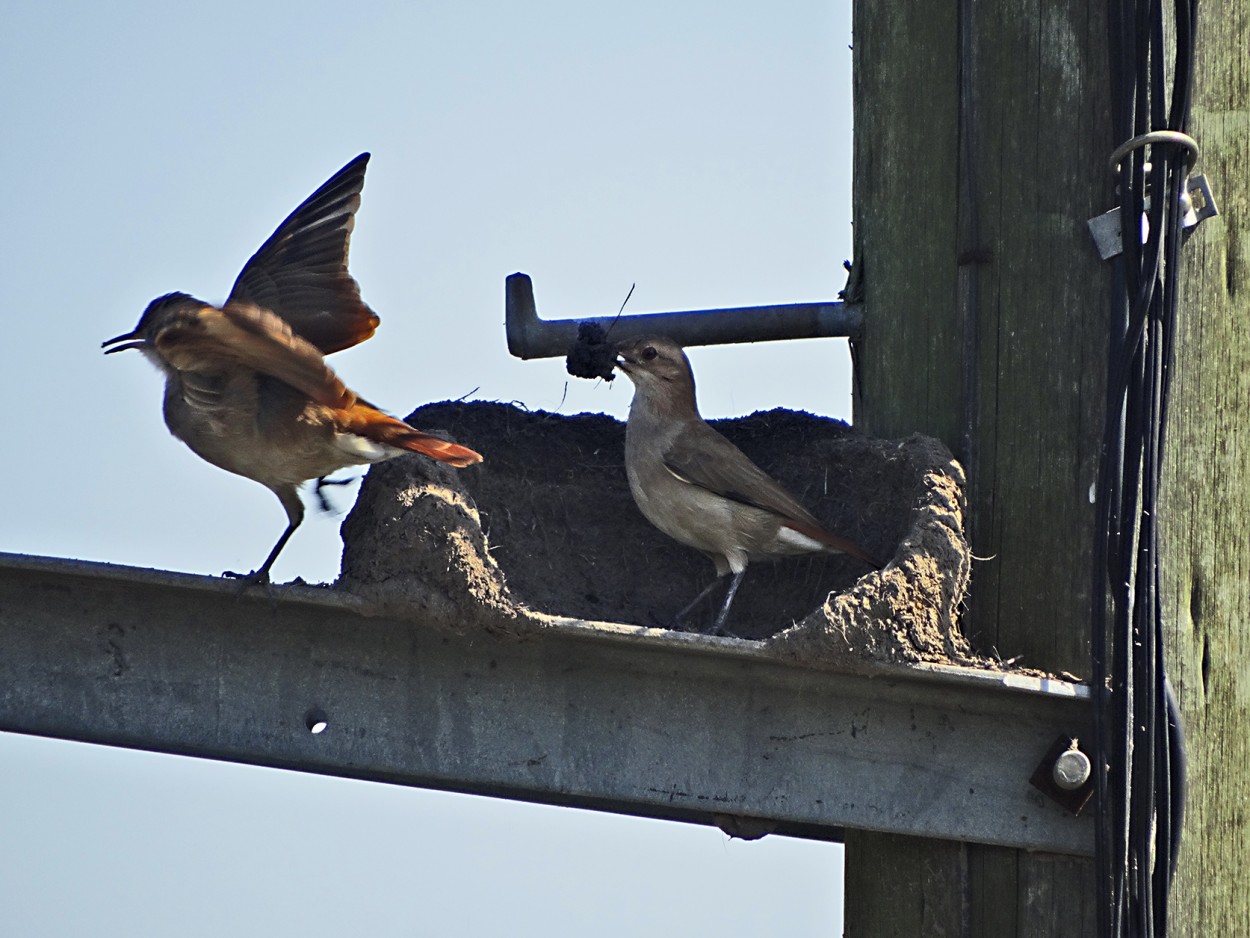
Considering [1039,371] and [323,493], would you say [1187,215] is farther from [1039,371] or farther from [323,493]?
[323,493]

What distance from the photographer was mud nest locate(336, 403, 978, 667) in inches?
175

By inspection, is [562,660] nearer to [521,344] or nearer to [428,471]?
[428,471]

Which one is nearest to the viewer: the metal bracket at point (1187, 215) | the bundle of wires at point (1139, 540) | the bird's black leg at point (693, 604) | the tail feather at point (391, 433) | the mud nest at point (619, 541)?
the bundle of wires at point (1139, 540)

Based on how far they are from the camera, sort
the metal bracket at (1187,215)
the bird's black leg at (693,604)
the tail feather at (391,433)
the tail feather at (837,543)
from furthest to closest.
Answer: the bird's black leg at (693,604)
the tail feather at (837,543)
the tail feather at (391,433)
the metal bracket at (1187,215)

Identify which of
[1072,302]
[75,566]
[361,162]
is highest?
[361,162]

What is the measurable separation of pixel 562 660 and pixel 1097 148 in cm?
228

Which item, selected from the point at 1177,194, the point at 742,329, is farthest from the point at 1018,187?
the point at 742,329

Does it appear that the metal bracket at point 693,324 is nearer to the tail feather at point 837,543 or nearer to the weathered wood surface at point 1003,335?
the weathered wood surface at point 1003,335

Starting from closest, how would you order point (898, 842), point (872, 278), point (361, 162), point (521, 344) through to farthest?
point (898, 842)
point (872, 278)
point (521, 344)
point (361, 162)

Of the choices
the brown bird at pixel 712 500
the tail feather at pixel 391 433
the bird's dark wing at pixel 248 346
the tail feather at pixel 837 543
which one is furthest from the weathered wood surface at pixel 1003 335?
the bird's dark wing at pixel 248 346

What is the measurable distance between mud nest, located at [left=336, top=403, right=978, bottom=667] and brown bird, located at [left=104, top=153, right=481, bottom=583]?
413 millimetres

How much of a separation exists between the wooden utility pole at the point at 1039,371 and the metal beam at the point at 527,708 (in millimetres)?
296

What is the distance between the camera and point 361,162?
647 centimetres

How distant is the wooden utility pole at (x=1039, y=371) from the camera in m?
4.28
